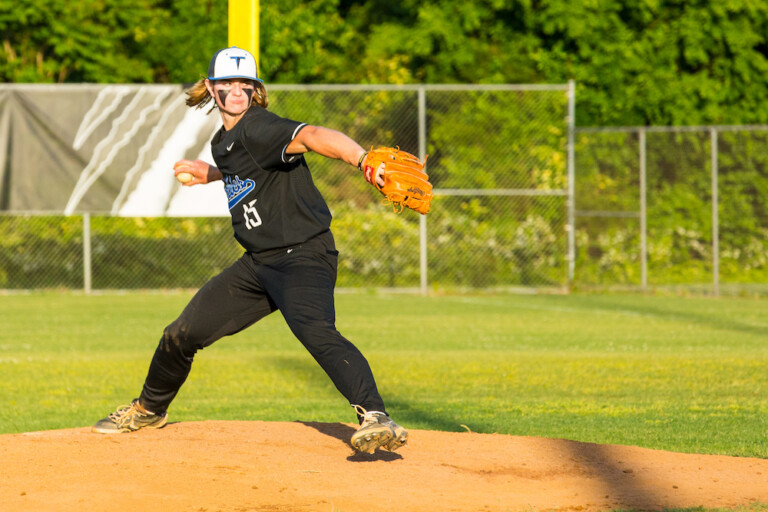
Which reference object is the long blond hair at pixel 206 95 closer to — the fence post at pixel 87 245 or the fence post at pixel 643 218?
the fence post at pixel 87 245

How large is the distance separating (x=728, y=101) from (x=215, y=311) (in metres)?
20.4

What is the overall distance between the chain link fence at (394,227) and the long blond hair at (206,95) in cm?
1276

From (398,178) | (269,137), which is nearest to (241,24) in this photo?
(269,137)

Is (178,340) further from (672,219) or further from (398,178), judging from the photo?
(672,219)

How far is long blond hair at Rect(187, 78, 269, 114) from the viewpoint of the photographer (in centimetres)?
572

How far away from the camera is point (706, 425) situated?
23.9 feet

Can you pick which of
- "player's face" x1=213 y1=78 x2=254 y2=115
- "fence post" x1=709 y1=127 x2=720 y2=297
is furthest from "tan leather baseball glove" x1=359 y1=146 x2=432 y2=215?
"fence post" x1=709 y1=127 x2=720 y2=297

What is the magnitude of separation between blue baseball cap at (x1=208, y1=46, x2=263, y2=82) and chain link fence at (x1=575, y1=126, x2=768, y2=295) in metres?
13.2

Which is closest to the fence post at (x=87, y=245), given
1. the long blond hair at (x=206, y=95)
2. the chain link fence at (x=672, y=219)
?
the chain link fence at (x=672, y=219)

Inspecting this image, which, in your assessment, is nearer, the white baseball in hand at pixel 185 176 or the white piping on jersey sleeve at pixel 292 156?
the white piping on jersey sleeve at pixel 292 156

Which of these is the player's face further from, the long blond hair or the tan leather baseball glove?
the tan leather baseball glove

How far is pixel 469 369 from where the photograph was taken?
10242 mm

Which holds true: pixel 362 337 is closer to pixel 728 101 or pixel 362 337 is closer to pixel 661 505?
pixel 661 505

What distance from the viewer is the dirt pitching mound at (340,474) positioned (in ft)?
15.9
